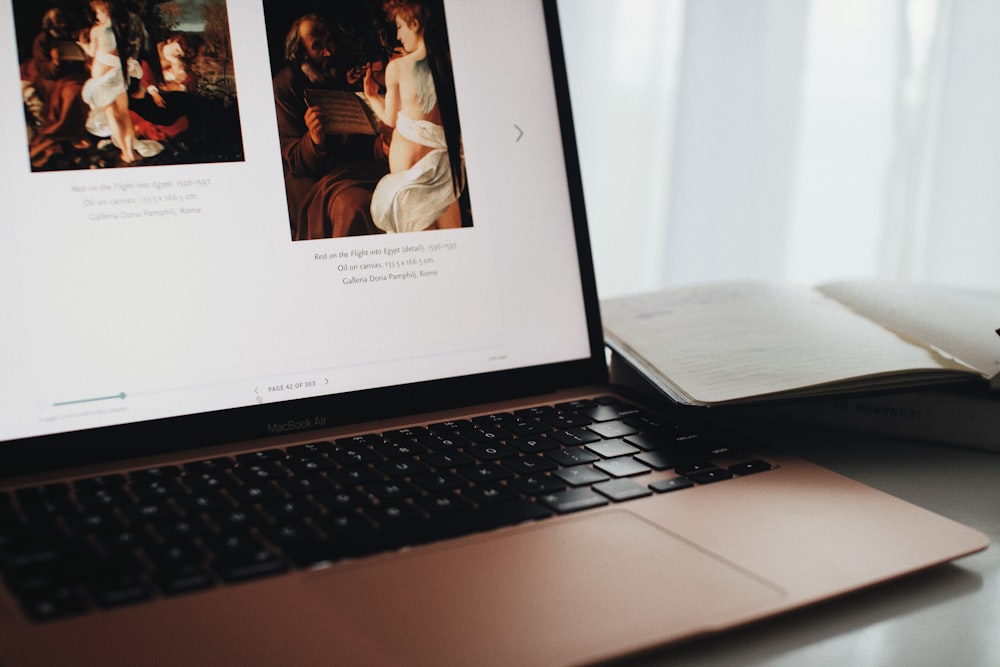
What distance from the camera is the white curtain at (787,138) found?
1.31 m

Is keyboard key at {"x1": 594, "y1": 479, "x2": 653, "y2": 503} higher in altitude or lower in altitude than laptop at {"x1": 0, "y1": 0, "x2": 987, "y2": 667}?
lower

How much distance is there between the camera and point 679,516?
48 centimetres

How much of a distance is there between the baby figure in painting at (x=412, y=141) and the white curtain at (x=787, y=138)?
0.83 meters

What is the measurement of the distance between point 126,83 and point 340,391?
0.27 meters

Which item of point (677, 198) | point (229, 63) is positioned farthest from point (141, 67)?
point (677, 198)

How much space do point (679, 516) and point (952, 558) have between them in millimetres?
147

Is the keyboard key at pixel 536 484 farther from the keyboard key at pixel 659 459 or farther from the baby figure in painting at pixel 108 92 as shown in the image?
the baby figure in painting at pixel 108 92

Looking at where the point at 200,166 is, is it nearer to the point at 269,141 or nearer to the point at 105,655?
the point at 269,141

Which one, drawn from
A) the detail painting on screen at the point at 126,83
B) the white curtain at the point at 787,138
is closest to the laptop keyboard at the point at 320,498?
the detail painting on screen at the point at 126,83

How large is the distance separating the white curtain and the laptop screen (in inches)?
31.4

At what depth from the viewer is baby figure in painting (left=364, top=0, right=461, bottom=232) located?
2.11ft

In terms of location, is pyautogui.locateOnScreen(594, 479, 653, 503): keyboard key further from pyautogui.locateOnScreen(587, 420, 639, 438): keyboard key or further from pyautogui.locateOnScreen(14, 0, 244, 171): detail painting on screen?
pyautogui.locateOnScreen(14, 0, 244, 171): detail painting on screen

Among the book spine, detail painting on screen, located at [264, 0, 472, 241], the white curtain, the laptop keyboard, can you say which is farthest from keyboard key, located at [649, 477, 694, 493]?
the white curtain

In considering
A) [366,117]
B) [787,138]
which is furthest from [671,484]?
[787,138]
